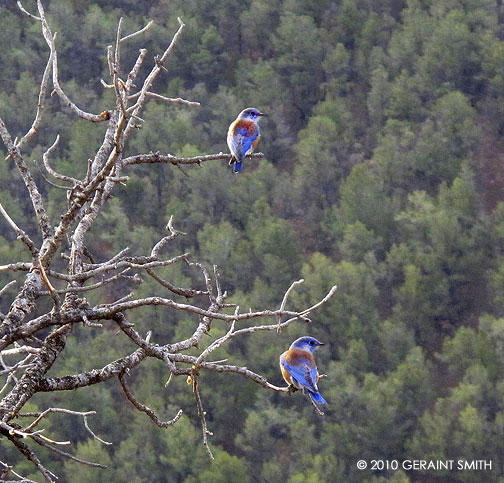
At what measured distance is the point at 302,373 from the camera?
5.28 metres

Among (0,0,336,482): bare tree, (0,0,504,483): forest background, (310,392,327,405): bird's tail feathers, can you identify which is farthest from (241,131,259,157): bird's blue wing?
(0,0,504,483): forest background

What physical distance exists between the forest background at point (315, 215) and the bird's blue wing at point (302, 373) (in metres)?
14.1

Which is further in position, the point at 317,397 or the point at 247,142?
the point at 247,142

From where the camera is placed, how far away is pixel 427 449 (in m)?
22.1

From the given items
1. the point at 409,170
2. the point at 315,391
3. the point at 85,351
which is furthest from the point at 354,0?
the point at 315,391

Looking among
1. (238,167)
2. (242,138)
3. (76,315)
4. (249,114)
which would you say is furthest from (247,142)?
(76,315)

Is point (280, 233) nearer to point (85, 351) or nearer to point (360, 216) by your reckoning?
point (360, 216)

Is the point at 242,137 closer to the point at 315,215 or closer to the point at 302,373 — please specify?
the point at 302,373
